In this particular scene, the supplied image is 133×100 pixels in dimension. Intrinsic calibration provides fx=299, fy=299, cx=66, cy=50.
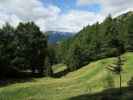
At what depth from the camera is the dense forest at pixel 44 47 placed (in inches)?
3629

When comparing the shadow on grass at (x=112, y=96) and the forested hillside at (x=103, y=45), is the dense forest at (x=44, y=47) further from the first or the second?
the shadow on grass at (x=112, y=96)

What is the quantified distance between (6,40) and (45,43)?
54.7 feet

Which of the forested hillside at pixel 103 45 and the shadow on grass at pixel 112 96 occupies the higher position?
the forested hillside at pixel 103 45

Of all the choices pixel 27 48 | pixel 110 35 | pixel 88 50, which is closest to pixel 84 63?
pixel 88 50

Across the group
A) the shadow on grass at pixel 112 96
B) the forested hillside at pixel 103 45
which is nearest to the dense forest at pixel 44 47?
the forested hillside at pixel 103 45

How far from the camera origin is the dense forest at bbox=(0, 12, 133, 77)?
302 ft

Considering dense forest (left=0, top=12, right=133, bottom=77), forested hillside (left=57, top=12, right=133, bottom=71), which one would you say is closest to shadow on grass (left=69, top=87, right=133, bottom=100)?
dense forest (left=0, top=12, right=133, bottom=77)

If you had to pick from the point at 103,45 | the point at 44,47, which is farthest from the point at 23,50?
the point at 103,45

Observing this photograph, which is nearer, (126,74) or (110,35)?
(126,74)

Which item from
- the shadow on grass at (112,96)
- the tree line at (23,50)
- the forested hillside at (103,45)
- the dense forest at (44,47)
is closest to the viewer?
the shadow on grass at (112,96)

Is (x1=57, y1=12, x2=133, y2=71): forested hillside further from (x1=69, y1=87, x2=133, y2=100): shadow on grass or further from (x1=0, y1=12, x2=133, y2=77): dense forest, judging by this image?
(x1=69, y1=87, x2=133, y2=100): shadow on grass

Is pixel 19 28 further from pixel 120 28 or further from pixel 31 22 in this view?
pixel 120 28

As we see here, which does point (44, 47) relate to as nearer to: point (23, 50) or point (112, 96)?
point (23, 50)

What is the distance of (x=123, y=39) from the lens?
333 feet
